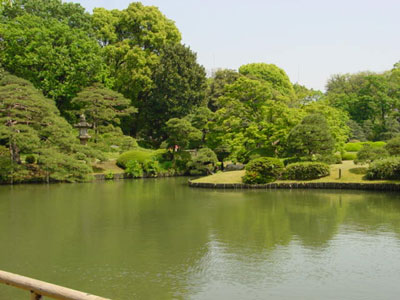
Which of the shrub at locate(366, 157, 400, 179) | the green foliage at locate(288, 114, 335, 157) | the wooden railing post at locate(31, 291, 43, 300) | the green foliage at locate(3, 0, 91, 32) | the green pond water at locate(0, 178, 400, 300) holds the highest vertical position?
the green foliage at locate(3, 0, 91, 32)

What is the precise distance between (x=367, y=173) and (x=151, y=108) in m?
20.1

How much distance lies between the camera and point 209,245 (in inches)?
412

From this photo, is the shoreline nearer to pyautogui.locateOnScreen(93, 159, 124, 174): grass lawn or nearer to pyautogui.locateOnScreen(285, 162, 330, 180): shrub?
pyautogui.locateOnScreen(285, 162, 330, 180): shrub

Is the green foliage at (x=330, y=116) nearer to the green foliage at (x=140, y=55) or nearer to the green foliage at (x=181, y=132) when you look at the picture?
the green foliage at (x=181, y=132)

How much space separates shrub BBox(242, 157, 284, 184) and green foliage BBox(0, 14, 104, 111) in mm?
16785

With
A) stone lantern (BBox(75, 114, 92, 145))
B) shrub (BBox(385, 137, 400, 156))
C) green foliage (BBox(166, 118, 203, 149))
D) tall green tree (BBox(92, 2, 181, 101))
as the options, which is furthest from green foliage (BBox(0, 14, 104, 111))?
shrub (BBox(385, 137, 400, 156))

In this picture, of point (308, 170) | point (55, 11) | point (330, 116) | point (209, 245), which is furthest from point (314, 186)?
point (55, 11)

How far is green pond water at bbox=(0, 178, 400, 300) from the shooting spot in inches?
300

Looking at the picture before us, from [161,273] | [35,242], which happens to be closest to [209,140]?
[35,242]

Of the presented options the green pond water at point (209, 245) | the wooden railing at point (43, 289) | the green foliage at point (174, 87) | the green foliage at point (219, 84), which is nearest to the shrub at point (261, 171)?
the green pond water at point (209, 245)

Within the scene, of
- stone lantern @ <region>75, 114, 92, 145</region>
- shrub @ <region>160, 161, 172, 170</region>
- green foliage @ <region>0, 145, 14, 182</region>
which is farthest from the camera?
shrub @ <region>160, 161, 172, 170</region>

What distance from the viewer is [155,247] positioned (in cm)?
1029

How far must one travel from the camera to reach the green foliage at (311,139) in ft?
70.8

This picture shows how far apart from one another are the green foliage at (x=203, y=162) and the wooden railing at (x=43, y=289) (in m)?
20.9
